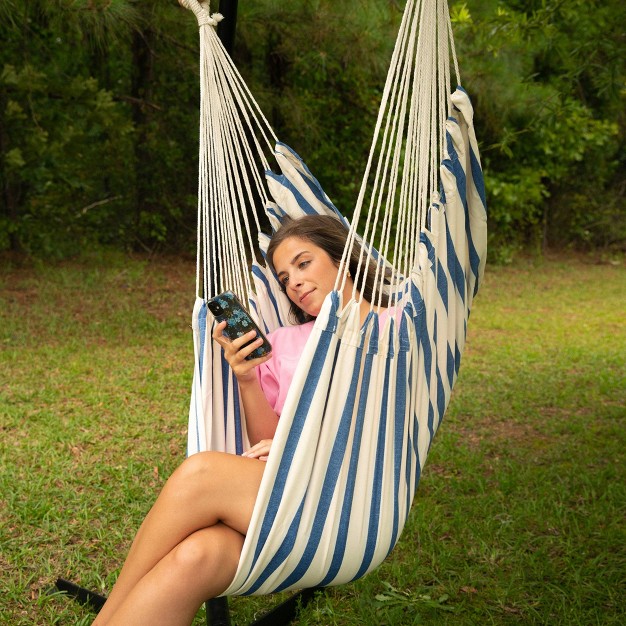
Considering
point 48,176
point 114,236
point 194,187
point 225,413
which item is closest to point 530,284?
point 194,187

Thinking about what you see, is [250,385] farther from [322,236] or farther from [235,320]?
[322,236]

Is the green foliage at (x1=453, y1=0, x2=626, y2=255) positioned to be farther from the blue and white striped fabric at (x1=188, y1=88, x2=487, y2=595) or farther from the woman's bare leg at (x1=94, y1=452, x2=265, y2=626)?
the woman's bare leg at (x1=94, y1=452, x2=265, y2=626)

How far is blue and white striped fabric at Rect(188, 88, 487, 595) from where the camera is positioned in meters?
1.27

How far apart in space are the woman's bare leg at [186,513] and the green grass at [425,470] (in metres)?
0.53

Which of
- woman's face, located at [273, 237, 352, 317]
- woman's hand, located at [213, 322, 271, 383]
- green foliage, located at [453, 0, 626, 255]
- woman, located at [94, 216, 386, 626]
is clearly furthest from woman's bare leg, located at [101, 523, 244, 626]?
green foliage, located at [453, 0, 626, 255]

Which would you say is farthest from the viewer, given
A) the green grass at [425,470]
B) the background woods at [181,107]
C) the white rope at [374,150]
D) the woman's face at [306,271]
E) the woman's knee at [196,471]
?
the background woods at [181,107]

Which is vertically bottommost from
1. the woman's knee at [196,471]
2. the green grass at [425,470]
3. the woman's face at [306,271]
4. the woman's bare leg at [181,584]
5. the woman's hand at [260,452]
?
the green grass at [425,470]

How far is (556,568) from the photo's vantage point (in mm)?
1953

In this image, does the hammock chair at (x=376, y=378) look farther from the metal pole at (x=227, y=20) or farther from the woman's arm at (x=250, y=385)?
the metal pole at (x=227, y=20)

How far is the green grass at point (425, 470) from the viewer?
6.03 feet

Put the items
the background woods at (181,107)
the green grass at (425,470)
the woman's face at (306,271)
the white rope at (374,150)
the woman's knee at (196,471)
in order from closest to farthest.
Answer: the woman's knee at (196,471)
the white rope at (374,150)
the woman's face at (306,271)
the green grass at (425,470)
the background woods at (181,107)

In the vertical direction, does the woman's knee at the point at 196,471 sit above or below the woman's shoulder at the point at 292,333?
below

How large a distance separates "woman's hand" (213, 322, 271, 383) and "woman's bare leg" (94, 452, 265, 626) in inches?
10.9

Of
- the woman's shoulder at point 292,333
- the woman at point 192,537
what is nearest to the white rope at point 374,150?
the woman's shoulder at point 292,333
